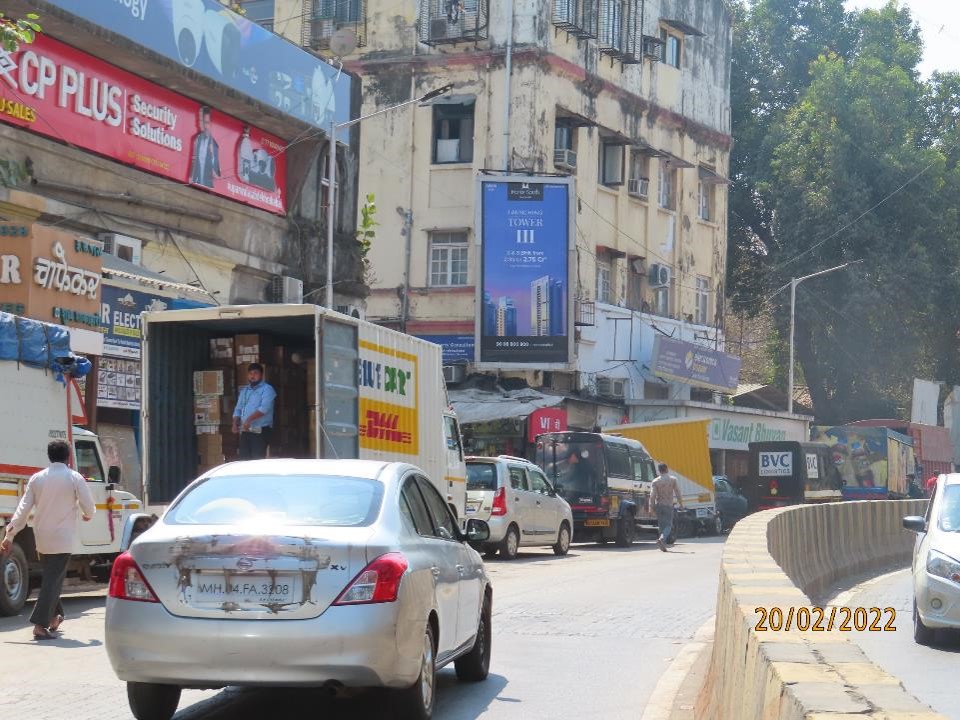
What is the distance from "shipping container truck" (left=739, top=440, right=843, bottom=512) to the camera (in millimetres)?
42750

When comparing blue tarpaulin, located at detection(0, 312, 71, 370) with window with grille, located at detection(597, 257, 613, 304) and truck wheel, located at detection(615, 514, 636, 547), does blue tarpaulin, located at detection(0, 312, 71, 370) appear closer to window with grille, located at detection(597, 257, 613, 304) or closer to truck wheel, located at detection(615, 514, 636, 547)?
truck wheel, located at detection(615, 514, 636, 547)

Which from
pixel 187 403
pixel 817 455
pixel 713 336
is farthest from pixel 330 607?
pixel 713 336

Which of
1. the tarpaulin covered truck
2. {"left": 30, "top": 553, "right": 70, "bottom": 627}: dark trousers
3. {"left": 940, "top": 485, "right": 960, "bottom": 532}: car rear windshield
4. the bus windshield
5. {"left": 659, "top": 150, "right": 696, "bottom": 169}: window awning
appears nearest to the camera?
{"left": 30, "top": 553, "right": 70, "bottom": 627}: dark trousers

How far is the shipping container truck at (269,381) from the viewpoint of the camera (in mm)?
16266

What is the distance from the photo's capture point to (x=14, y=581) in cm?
1381

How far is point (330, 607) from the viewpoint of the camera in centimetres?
747

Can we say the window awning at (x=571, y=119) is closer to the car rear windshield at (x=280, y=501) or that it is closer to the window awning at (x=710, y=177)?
the window awning at (x=710, y=177)

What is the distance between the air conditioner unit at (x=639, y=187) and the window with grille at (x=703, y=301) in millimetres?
5046

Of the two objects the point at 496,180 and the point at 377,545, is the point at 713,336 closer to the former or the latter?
the point at 496,180

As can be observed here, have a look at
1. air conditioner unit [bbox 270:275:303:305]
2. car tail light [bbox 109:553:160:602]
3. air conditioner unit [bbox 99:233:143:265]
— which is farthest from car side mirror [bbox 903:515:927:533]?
air conditioner unit [bbox 270:275:303:305]

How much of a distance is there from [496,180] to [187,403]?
21.8m

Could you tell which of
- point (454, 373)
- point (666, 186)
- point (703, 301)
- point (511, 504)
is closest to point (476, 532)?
point (511, 504)
